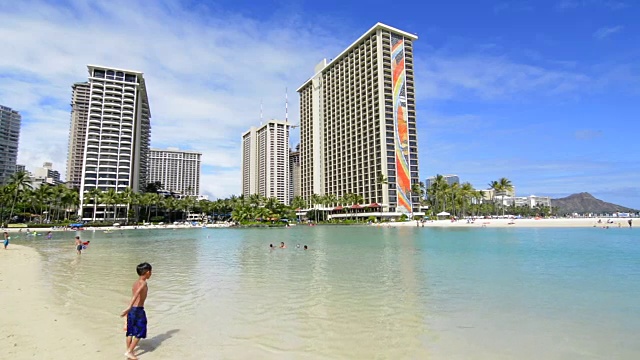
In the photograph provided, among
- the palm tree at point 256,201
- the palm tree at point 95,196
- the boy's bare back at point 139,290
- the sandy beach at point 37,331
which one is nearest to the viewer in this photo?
the boy's bare back at point 139,290

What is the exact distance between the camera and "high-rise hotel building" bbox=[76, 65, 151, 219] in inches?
4719

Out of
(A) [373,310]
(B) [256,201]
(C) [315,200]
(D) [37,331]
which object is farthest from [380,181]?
(D) [37,331]

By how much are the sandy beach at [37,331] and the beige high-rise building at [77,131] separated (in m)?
193

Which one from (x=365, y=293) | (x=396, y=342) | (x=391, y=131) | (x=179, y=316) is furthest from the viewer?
(x=391, y=131)

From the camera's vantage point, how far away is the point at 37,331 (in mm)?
8742

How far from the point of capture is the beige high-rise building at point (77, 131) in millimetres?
176625

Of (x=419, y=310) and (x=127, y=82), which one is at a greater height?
(x=127, y=82)

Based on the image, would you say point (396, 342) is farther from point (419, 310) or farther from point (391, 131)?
point (391, 131)

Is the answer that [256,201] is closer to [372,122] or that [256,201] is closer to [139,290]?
[372,122]

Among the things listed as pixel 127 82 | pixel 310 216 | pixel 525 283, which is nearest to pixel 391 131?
pixel 310 216

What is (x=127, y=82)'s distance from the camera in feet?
422

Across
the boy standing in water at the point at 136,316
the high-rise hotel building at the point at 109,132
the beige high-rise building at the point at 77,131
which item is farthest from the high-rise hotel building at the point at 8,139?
the boy standing in water at the point at 136,316

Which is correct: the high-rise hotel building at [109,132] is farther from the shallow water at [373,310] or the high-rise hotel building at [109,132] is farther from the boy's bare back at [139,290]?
the boy's bare back at [139,290]

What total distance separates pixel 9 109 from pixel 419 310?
697ft
